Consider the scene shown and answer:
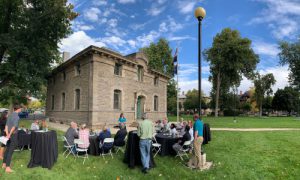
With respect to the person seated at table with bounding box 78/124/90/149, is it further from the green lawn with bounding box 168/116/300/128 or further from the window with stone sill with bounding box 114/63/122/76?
the green lawn with bounding box 168/116/300/128

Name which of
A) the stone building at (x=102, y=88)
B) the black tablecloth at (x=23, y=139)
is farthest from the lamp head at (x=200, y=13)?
the stone building at (x=102, y=88)

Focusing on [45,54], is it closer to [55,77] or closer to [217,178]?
[55,77]

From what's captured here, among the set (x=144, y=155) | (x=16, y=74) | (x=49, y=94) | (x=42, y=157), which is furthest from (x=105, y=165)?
(x=49, y=94)

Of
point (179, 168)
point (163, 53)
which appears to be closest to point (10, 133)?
point (179, 168)

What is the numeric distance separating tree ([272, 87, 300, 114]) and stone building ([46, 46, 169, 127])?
163ft

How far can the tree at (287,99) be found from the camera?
56.6 m

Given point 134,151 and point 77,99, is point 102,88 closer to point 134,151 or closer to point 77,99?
point 77,99

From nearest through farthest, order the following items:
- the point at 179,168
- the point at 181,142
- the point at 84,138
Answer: the point at 179,168
the point at 84,138
the point at 181,142

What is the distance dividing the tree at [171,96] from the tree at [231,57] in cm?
881

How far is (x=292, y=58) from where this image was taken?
38.2m

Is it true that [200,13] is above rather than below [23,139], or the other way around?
above

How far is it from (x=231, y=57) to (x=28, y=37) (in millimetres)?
34731

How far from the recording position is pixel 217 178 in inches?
235

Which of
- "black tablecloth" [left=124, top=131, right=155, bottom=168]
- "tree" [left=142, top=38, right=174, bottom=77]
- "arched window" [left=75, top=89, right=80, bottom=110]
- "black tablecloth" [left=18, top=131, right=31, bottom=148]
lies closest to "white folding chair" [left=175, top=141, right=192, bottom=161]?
"black tablecloth" [left=124, top=131, right=155, bottom=168]
